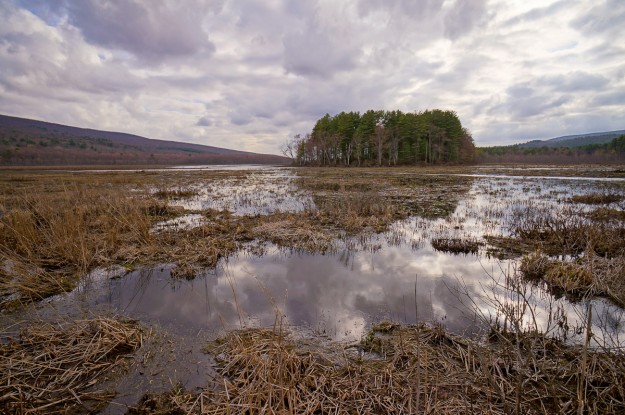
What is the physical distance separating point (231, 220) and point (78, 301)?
806 cm

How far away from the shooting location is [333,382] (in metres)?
3.69

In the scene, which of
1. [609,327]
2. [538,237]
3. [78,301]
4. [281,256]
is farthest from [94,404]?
[538,237]

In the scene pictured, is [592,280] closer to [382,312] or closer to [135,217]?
[382,312]

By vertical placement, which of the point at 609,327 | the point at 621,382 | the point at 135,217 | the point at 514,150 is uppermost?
the point at 514,150

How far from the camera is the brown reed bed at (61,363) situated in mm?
3477

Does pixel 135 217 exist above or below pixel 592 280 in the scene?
above

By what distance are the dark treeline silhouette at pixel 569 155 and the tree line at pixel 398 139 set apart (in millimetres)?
26948

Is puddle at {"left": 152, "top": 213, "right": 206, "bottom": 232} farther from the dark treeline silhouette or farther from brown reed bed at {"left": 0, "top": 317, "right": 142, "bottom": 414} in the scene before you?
the dark treeline silhouette

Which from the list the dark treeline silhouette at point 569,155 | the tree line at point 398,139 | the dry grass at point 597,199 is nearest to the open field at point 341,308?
the dry grass at point 597,199

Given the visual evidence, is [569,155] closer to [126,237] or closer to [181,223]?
[181,223]

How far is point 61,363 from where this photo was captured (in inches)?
163

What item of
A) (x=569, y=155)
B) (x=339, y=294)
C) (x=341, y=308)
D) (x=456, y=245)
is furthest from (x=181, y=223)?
(x=569, y=155)

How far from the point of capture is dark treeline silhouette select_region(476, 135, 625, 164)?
298 feet

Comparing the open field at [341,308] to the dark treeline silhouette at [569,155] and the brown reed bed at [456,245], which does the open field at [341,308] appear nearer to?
the brown reed bed at [456,245]
